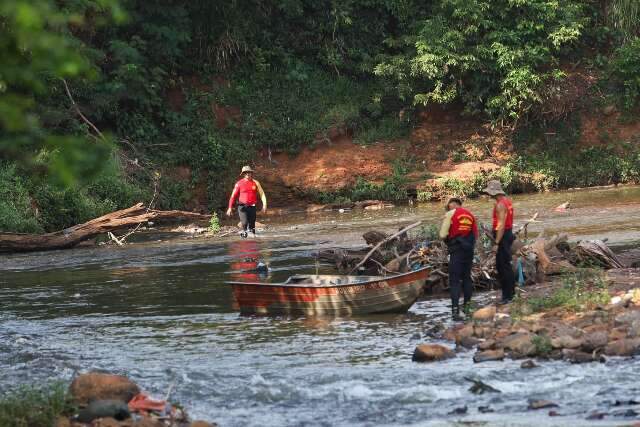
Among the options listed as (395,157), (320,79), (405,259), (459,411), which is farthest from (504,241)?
(320,79)

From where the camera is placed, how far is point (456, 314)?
48.6 feet

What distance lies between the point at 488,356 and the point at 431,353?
68 cm

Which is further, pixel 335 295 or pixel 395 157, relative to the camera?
pixel 395 157

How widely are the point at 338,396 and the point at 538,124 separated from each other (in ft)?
93.0

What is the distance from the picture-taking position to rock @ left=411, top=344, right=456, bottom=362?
493 inches

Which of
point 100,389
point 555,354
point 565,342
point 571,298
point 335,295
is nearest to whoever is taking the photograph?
point 100,389

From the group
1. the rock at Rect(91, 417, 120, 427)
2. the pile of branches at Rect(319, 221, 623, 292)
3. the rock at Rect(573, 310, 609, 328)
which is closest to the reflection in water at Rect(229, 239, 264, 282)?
the pile of branches at Rect(319, 221, 623, 292)

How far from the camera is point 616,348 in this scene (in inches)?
472

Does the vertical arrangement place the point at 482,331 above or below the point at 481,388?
above

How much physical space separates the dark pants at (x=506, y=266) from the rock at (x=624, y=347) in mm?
3456

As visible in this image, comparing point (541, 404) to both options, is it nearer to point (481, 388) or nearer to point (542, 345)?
point (481, 388)

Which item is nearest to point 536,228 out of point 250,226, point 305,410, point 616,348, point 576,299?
point 250,226

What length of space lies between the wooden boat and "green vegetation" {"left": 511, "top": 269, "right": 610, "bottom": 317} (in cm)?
167

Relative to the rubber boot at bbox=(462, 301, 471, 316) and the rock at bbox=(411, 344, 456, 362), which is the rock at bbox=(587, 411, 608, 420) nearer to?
the rock at bbox=(411, 344, 456, 362)
